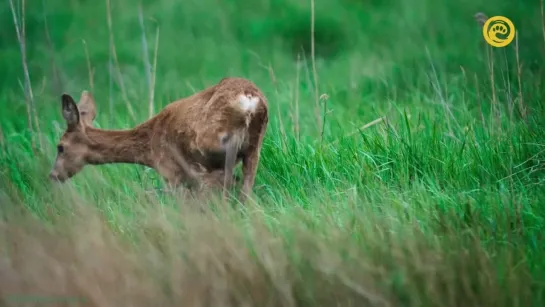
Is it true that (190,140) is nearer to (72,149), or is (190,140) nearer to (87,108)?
(72,149)

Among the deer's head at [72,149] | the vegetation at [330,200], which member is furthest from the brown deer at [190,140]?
the vegetation at [330,200]

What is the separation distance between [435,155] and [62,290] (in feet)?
8.64

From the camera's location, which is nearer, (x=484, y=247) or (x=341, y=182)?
(x=484, y=247)

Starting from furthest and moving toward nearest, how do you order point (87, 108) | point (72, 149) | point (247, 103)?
1. point (87, 108)
2. point (72, 149)
3. point (247, 103)

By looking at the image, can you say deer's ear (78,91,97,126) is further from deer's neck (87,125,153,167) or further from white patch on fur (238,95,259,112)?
white patch on fur (238,95,259,112)

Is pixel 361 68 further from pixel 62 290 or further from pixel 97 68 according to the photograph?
pixel 62 290

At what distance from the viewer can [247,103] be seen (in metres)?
5.90

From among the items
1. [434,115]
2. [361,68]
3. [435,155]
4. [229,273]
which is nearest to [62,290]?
[229,273]

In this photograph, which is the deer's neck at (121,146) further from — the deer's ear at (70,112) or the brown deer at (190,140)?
the deer's ear at (70,112)

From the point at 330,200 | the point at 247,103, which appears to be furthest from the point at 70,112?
the point at 330,200

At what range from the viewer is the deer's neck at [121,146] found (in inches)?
259

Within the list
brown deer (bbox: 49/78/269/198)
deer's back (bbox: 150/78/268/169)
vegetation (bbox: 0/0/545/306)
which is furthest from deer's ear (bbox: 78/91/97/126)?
deer's back (bbox: 150/78/268/169)

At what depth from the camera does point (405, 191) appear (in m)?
5.28

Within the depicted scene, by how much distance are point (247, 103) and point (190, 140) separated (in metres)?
0.49
